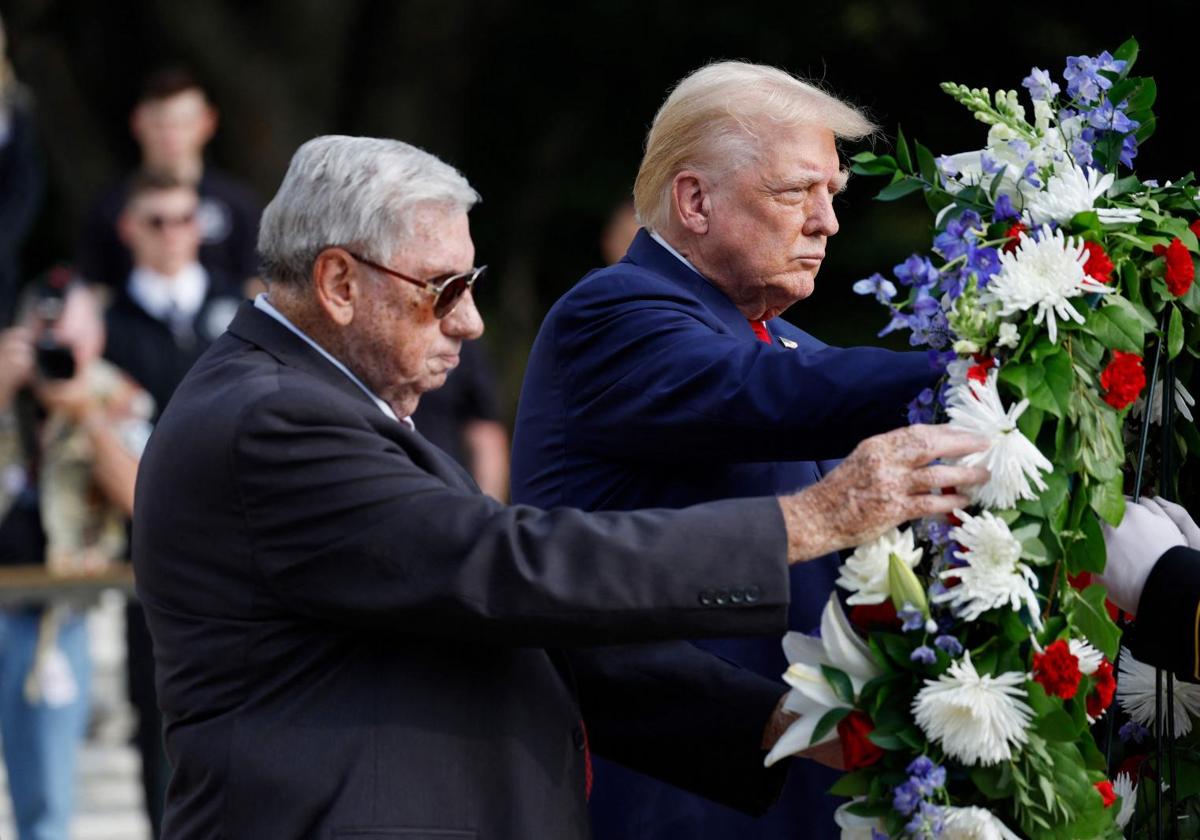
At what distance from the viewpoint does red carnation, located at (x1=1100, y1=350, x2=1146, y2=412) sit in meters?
3.04

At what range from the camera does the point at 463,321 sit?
3.13m

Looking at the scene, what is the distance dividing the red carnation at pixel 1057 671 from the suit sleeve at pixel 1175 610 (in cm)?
26

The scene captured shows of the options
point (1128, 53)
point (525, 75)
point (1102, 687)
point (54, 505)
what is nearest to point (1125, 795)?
point (1102, 687)

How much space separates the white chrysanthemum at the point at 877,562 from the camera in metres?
2.93

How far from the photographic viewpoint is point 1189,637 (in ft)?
10.2

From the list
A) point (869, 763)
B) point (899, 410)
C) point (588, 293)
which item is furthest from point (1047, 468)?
point (588, 293)

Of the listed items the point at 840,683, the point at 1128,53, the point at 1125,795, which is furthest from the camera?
the point at 1125,795

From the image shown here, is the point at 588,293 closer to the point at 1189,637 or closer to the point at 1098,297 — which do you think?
the point at 1098,297

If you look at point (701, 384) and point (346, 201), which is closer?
point (346, 201)

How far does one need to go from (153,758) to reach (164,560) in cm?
387

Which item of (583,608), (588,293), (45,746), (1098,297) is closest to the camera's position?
(583,608)

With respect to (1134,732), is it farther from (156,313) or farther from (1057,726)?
(156,313)

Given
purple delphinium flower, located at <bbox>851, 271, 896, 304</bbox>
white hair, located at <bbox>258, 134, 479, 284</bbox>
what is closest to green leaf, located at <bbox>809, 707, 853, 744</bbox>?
purple delphinium flower, located at <bbox>851, 271, 896, 304</bbox>

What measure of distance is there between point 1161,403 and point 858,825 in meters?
0.92
